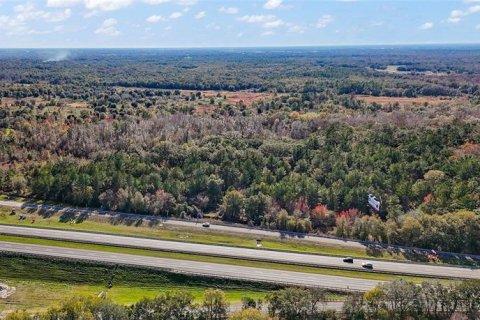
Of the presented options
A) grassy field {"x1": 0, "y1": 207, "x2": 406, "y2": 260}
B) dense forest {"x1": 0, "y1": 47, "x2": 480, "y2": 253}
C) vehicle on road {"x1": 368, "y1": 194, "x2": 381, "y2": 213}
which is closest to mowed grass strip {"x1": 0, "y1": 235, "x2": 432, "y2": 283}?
grassy field {"x1": 0, "y1": 207, "x2": 406, "y2": 260}

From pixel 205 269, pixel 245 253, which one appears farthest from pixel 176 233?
pixel 245 253

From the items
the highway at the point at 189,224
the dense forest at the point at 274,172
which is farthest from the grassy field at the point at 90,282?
the dense forest at the point at 274,172

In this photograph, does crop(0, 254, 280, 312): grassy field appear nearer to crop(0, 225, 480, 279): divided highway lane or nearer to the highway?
crop(0, 225, 480, 279): divided highway lane

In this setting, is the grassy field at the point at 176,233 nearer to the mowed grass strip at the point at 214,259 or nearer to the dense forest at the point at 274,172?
the dense forest at the point at 274,172

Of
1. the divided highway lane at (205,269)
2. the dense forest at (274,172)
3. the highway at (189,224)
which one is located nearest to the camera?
the divided highway lane at (205,269)

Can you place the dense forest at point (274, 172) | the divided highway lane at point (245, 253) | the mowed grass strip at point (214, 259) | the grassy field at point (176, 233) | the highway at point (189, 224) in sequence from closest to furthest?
the mowed grass strip at point (214, 259)
the divided highway lane at point (245, 253)
the grassy field at point (176, 233)
the highway at point (189, 224)
the dense forest at point (274, 172)
